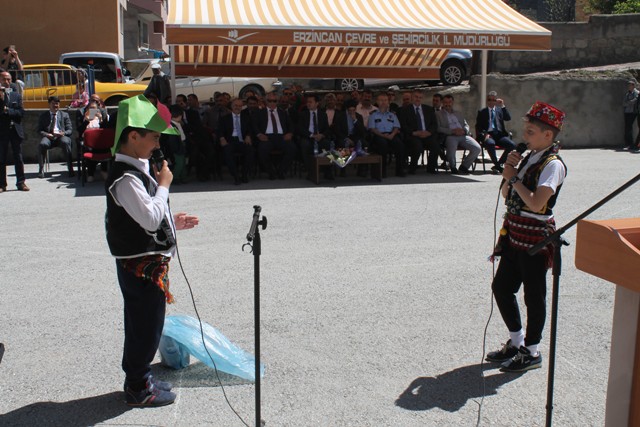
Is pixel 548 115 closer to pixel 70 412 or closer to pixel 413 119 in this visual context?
pixel 70 412

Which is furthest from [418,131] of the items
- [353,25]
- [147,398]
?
[147,398]

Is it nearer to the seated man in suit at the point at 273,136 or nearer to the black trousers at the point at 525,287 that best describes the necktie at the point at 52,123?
the seated man in suit at the point at 273,136

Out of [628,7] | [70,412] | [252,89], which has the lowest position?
[70,412]

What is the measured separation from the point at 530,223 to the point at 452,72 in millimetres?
17913

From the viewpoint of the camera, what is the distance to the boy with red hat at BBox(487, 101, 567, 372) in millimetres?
4547

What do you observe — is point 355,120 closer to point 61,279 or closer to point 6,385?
point 61,279

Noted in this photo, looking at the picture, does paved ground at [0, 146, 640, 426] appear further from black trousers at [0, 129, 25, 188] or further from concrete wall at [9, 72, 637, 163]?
concrete wall at [9, 72, 637, 163]

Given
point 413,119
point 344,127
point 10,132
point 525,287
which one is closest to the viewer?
point 525,287

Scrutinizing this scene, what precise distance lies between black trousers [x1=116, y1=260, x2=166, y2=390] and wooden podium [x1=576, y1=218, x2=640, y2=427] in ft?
7.39

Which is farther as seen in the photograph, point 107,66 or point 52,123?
point 107,66

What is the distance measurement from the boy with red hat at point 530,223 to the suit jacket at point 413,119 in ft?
32.3

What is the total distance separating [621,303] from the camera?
11.0ft

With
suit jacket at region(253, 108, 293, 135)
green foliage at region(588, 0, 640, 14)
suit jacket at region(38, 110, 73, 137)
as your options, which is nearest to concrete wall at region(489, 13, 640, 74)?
green foliage at region(588, 0, 640, 14)

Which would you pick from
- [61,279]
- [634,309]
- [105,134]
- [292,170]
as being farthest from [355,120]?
[634,309]
